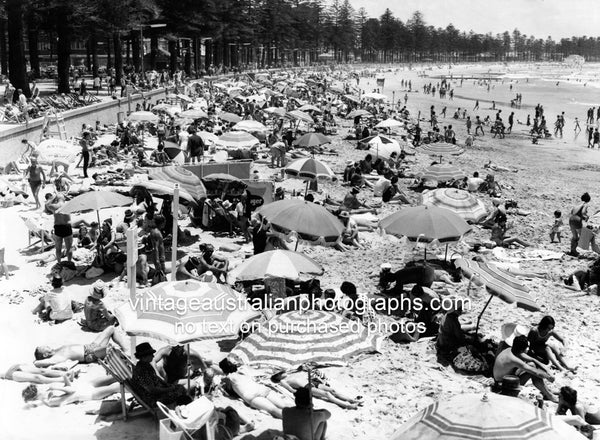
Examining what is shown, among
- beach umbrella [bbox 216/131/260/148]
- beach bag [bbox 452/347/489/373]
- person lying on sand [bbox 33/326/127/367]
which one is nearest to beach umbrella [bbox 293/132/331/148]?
beach umbrella [bbox 216/131/260/148]

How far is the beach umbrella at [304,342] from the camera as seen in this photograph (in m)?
5.61

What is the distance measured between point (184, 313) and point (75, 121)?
2013 centimetres

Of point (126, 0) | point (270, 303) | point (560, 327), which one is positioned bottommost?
point (560, 327)

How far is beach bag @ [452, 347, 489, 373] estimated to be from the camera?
786 cm

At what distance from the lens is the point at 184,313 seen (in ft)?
20.0

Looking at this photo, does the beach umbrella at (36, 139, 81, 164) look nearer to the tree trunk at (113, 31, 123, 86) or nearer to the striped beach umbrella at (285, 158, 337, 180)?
the striped beach umbrella at (285, 158, 337, 180)

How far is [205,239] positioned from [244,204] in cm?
108

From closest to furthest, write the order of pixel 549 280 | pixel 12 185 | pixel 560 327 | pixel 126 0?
1. pixel 560 327
2. pixel 549 280
3. pixel 12 185
4. pixel 126 0

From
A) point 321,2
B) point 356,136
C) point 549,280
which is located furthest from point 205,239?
point 321,2

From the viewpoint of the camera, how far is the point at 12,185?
15.4 metres

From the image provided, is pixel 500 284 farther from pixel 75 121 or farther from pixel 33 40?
pixel 33 40

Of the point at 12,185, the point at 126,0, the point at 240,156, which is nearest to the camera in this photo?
the point at 12,185

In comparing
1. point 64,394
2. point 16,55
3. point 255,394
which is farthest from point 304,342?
point 16,55

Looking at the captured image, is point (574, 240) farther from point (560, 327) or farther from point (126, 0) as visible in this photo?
point (126, 0)
